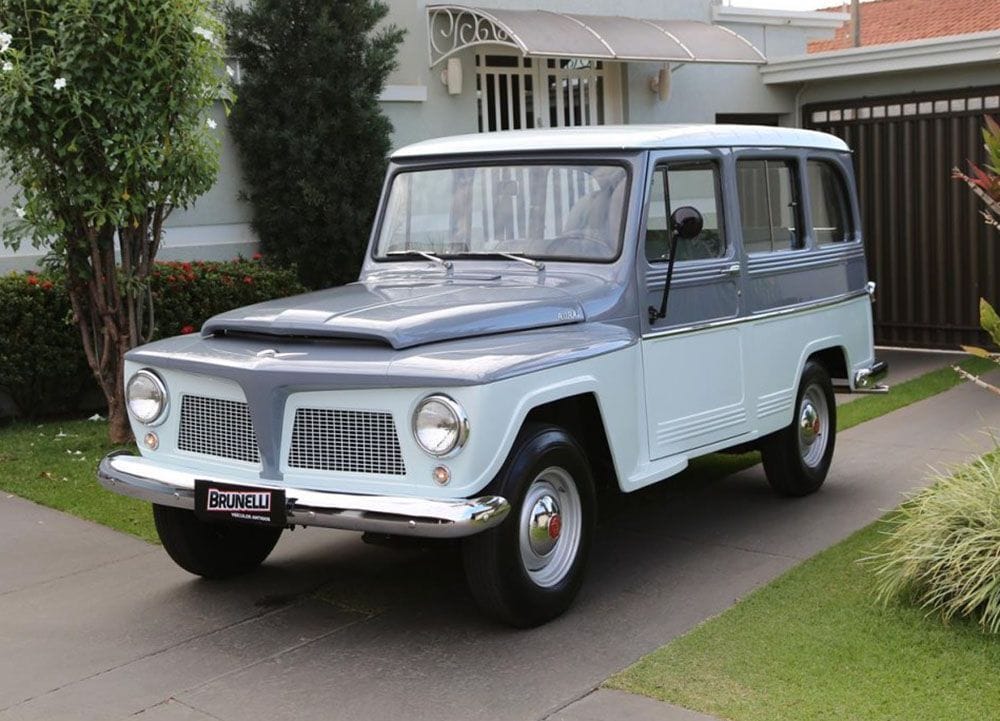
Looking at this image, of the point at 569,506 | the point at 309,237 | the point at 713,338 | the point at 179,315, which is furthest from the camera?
the point at 309,237

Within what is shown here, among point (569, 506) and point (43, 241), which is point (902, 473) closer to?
point (569, 506)

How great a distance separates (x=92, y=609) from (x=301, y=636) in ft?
3.66

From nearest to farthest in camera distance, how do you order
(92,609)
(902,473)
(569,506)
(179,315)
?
(569,506) → (92,609) → (902,473) → (179,315)

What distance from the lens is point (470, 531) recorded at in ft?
15.3

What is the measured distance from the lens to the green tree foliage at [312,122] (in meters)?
Answer: 11.2

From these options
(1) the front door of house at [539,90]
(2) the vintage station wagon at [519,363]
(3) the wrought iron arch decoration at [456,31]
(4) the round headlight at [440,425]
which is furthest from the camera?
(1) the front door of house at [539,90]

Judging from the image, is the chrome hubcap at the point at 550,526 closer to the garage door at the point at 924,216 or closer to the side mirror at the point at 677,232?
the side mirror at the point at 677,232

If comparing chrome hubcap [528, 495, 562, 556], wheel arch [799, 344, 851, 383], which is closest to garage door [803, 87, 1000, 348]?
wheel arch [799, 344, 851, 383]

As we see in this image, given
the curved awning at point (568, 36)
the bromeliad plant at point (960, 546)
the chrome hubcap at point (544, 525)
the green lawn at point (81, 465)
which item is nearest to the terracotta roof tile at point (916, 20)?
the curved awning at point (568, 36)

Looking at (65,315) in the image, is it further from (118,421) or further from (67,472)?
(67,472)

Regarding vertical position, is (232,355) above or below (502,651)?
Answer: above

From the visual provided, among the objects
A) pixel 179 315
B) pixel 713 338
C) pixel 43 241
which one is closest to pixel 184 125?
pixel 43 241

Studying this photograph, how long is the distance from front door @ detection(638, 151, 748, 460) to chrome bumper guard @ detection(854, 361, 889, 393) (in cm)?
150

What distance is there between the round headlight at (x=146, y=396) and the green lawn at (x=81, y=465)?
4.68 feet
